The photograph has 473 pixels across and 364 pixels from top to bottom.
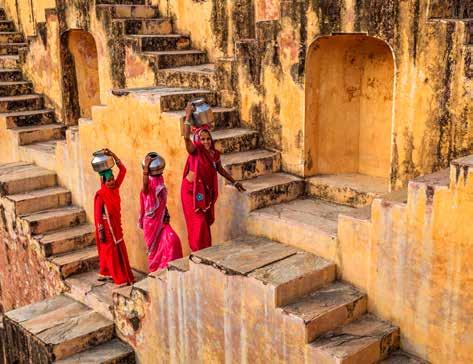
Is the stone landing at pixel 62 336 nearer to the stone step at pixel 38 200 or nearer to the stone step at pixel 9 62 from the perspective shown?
the stone step at pixel 38 200

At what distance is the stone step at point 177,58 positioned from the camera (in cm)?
847

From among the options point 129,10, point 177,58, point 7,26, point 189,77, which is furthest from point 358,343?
point 7,26

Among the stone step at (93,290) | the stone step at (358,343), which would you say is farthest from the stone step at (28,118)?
the stone step at (358,343)

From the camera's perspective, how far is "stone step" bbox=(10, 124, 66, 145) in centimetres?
999

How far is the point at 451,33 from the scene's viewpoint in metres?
5.28

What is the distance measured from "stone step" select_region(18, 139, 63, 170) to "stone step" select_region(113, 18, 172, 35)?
6.45 feet

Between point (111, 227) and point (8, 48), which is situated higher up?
point (8, 48)

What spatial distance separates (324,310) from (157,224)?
2300mm

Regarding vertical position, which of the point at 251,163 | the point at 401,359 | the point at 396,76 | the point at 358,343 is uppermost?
the point at 396,76

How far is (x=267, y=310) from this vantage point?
16.6 feet

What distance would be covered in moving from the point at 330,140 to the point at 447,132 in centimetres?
169

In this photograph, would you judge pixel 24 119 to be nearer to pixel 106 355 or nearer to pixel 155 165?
pixel 155 165

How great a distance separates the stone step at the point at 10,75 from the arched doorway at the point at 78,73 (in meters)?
1.39

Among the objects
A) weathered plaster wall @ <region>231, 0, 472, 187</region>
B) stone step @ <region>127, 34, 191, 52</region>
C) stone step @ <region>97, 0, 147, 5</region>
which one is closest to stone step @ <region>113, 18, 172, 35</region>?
stone step @ <region>127, 34, 191, 52</region>
